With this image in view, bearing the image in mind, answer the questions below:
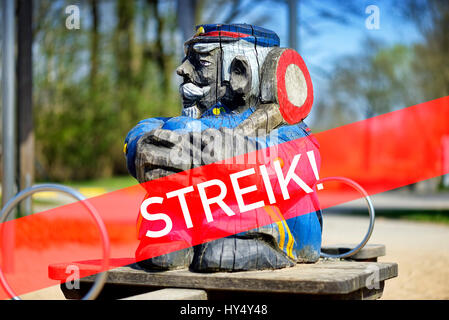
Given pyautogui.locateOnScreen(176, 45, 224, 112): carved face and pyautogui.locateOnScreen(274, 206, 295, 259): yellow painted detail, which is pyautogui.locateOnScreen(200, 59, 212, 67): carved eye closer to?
pyautogui.locateOnScreen(176, 45, 224, 112): carved face

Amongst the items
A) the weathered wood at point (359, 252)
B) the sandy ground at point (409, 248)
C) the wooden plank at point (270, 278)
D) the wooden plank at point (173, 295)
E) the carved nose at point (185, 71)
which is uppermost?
the carved nose at point (185, 71)

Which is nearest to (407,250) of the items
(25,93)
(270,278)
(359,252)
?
(359,252)

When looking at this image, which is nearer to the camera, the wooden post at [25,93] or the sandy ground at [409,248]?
the sandy ground at [409,248]

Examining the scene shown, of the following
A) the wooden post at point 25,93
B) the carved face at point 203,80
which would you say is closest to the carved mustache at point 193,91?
the carved face at point 203,80

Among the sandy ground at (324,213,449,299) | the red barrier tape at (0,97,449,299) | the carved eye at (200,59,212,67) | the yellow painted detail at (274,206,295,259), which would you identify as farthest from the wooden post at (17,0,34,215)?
the yellow painted detail at (274,206,295,259)

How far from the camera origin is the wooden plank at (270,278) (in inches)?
106

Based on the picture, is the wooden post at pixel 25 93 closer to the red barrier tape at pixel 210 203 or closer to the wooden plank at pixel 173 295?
the red barrier tape at pixel 210 203

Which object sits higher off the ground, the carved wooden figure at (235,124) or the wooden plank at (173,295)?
the carved wooden figure at (235,124)

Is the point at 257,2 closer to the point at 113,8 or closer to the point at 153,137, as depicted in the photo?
the point at 113,8

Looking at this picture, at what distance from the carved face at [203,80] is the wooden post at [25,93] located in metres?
4.89

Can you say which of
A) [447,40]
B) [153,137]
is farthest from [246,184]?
[447,40]

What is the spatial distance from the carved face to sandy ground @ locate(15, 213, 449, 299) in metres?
2.87

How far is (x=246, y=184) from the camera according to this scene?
9.94ft

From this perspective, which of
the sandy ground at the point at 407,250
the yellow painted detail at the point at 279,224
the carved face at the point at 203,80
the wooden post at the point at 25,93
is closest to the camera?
the yellow painted detail at the point at 279,224
